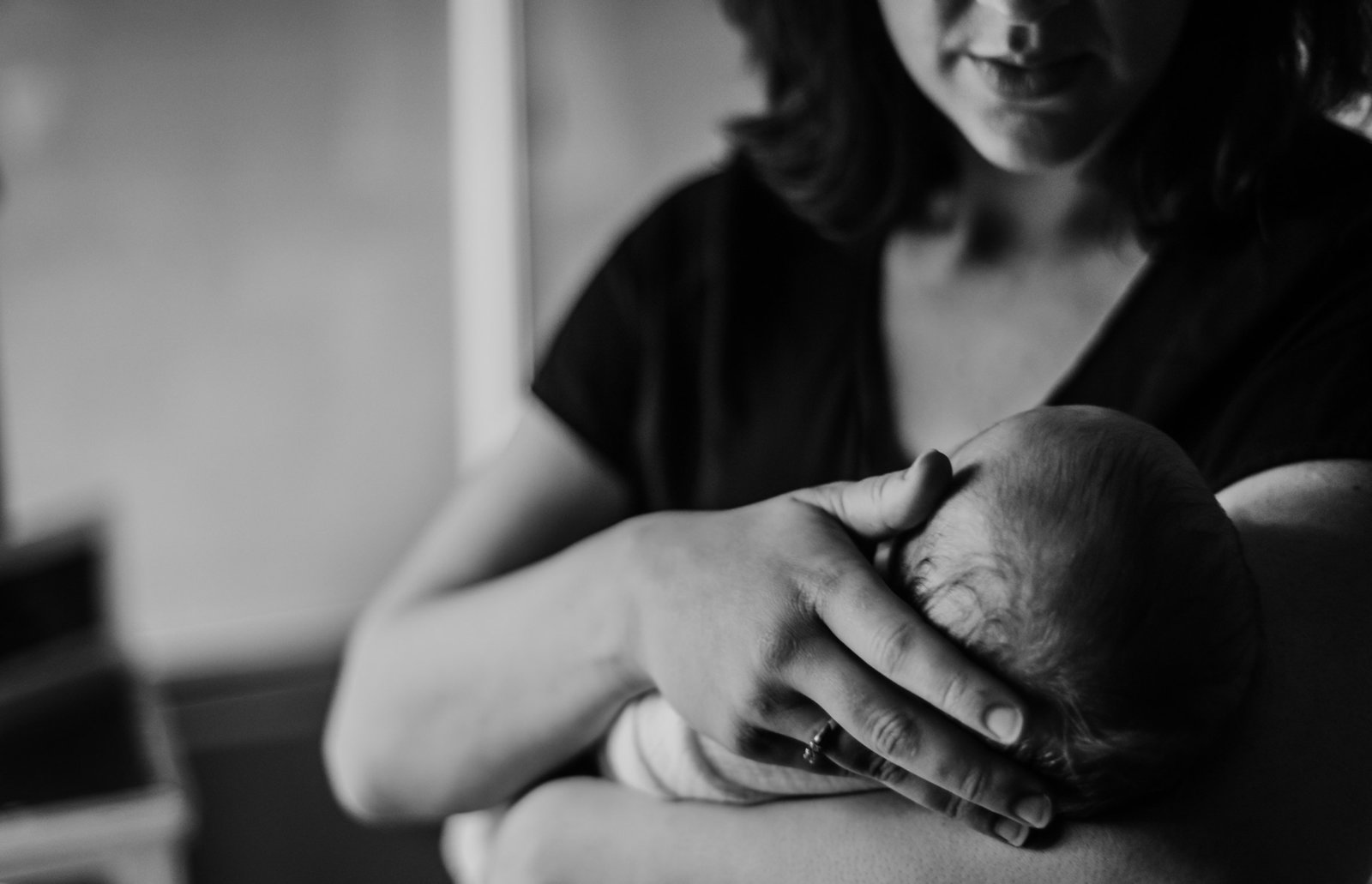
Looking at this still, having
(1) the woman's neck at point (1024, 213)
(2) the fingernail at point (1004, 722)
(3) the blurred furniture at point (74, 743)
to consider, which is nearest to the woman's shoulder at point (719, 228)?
(1) the woman's neck at point (1024, 213)

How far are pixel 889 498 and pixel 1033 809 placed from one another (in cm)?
15

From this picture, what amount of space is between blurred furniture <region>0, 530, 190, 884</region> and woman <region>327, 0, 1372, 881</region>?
1.97 feet

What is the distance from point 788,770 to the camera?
2.13 ft

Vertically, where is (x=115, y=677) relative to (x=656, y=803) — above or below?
below

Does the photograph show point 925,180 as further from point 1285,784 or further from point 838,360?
point 1285,784

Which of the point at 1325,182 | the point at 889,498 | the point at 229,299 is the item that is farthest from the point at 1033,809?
the point at 229,299

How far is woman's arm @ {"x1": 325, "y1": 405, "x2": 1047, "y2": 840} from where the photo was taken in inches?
21.4

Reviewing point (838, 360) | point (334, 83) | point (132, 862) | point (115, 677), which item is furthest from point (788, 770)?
point (334, 83)

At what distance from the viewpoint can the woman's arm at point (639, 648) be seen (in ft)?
1.78

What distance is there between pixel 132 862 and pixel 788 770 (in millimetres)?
1035

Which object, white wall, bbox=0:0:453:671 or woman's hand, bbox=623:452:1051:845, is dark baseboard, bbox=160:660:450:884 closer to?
white wall, bbox=0:0:453:671

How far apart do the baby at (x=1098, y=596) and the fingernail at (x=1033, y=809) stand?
0.7 inches

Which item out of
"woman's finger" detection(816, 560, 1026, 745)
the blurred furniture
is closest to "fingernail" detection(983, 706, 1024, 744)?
"woman's finger" detection(816, 560, 1026, 745)

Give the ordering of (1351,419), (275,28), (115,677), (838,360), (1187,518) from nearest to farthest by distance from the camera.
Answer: (1187,518)
(1351,419)
(838,360)
(115,677)
(275,28)
